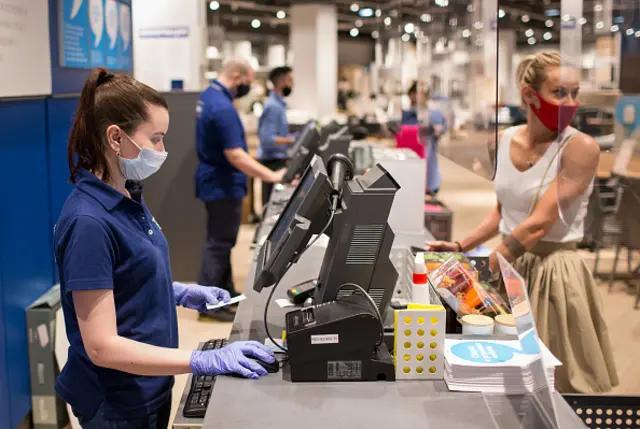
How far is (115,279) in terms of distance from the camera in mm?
1718

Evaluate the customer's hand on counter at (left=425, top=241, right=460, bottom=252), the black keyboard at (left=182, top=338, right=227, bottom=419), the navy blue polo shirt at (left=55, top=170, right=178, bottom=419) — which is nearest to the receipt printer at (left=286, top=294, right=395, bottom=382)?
the black keyboard at (left=182, top=338, right=227, bottom=419)

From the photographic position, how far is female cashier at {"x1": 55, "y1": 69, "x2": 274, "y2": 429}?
64.2 inches

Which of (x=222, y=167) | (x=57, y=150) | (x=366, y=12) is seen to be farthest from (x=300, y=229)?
(x=366, y=12)

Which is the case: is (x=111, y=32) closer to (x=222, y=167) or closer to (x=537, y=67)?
(x=222, y=167)

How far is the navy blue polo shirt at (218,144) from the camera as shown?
4.87m

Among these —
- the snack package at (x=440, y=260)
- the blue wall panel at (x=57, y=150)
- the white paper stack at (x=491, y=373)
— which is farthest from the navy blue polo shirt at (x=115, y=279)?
the blue wall panel at (x=57, y=150)

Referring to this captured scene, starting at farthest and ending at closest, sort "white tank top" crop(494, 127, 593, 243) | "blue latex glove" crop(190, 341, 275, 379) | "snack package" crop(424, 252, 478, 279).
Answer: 1. "white tank top" crop(494, 127, 593, 243)
2. "snack package" crop(424, 252, 478, 279)
3. "blue latex glove" crop(190, 341, 275, 379)

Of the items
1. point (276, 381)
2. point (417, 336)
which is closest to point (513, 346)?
point (417, 336)

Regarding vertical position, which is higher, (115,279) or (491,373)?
(115,279)

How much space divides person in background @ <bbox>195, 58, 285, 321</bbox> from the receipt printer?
3.18 metres

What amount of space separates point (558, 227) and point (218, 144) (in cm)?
292

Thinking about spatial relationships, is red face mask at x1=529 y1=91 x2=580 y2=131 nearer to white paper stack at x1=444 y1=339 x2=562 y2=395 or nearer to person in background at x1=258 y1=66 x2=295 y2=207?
white paper stack at x1=444 y1=339 x2=562 y2=395

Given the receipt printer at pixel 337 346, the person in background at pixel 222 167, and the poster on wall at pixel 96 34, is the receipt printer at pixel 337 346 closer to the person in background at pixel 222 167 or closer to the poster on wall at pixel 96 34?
the poster on wall at pixel 96 34

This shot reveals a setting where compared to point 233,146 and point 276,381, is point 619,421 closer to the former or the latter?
point 276,381
